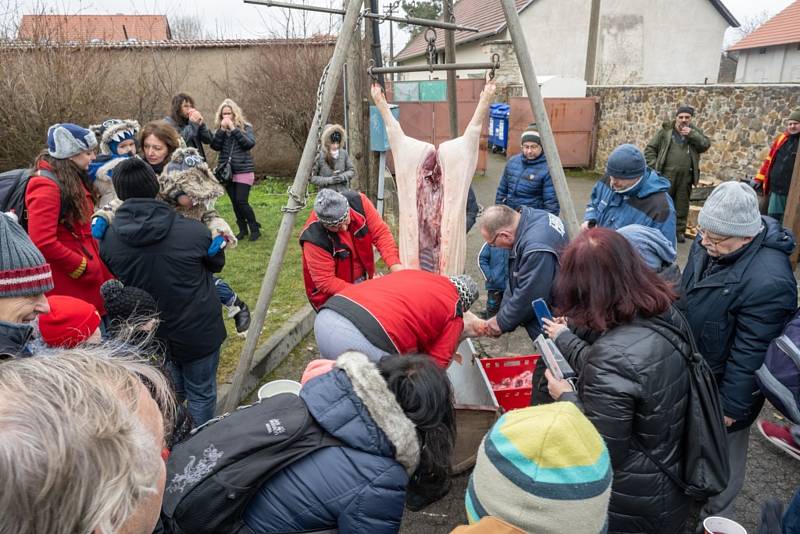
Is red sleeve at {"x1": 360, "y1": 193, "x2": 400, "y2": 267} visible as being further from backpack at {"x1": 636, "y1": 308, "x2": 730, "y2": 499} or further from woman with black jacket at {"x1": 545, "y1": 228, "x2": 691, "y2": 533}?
backpack at {"x1": 636, "y1": 308, "x2": 730, "y2": 499}

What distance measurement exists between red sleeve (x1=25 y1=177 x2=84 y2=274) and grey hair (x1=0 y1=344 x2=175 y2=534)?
7.26 feet

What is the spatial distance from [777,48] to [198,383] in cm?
3211

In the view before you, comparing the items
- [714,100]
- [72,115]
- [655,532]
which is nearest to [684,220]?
[714,100]

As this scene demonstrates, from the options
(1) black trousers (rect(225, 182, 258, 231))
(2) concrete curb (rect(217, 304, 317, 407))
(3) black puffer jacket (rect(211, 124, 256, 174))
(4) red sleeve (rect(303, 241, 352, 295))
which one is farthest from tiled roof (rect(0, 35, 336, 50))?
(4) red sleeve (rect(303, 241, 352, 295))

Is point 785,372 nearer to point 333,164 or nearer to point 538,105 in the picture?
point 538,105

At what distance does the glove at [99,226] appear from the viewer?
2.69 m

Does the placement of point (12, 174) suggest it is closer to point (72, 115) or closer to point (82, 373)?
point (82, 373)

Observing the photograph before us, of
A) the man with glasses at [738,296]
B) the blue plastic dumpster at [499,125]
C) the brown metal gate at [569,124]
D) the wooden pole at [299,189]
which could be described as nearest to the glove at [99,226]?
the wooden pole at [299,189]

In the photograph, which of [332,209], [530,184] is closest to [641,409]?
[332,209]

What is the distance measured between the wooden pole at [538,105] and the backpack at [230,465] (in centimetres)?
208

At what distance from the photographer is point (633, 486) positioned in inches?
71.9

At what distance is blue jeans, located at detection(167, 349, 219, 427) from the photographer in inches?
110

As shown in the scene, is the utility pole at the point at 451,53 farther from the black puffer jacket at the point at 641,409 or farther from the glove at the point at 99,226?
the black puffer jacket at the point at 641,409

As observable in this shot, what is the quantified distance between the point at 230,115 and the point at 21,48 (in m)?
3.34
